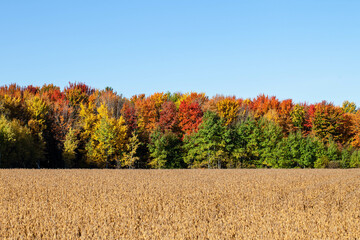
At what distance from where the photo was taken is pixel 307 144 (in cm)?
6191

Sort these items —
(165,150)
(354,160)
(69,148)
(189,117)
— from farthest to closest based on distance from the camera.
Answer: (189,117)
(165,150)
(354,160)
(69,148)

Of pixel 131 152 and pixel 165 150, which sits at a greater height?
pixel 165 150

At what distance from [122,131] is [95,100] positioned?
2275 cm

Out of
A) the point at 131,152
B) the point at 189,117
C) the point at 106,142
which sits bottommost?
the point at 131,152

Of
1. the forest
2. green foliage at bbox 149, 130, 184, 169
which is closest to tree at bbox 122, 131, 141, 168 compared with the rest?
the forest

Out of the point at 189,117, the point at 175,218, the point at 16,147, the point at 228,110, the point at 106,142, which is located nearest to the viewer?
the point at 175,218

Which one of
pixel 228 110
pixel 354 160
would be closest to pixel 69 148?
pixel 228 110

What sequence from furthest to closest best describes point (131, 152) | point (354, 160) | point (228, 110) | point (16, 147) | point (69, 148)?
point (228, 110)
point (354, 160)
point (131, 152)
point (69, 148)
point (16, 147)

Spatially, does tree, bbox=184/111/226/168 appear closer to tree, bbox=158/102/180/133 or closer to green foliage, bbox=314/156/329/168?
tree, bbox=158/102/180/133

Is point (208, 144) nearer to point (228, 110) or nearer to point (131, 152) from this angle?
point (131, 152)

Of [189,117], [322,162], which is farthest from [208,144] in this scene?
[322,162]

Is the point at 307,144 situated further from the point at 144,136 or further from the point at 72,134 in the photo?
the point at 72,134

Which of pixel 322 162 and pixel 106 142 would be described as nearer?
pixel 106 142

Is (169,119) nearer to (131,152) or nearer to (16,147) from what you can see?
(131,152)
